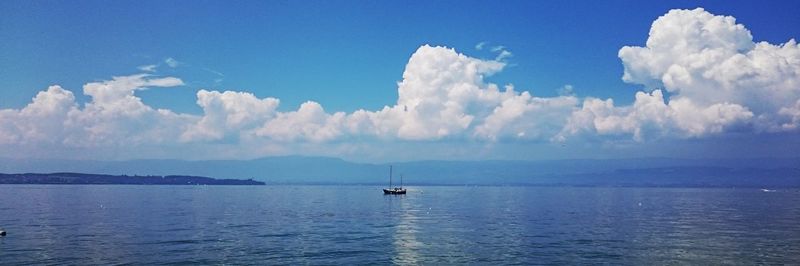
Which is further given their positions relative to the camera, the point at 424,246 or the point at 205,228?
the point at 205,228

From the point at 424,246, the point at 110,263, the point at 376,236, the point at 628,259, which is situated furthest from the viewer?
the point at 376,236

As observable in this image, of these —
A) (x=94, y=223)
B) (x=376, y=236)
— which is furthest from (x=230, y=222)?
(x=376, y=236)

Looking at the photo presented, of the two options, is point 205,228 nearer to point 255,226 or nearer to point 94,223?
point 255,226

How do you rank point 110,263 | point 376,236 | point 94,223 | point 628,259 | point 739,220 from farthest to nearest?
point 739,220 < point 94,223 < point 376,236 < point 628,259 < point 110,263

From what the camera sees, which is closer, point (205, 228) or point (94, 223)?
point (205, 228)

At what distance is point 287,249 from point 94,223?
50.9m

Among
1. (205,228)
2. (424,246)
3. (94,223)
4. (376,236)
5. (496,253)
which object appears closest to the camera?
(496,253)

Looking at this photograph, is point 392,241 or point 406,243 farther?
point 392,241

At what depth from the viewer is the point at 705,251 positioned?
65.3 meters

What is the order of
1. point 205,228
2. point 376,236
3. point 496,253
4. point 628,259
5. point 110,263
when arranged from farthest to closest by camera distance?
point 205,228
point 376,236
point 496,253
point 628,259
point 110,263

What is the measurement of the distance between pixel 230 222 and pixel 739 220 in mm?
95563

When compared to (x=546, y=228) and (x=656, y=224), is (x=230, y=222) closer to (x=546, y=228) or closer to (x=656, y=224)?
(x=546, y=228)

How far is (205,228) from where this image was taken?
91312 millimetres

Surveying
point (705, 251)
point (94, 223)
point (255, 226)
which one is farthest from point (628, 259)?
point (94, 223)
